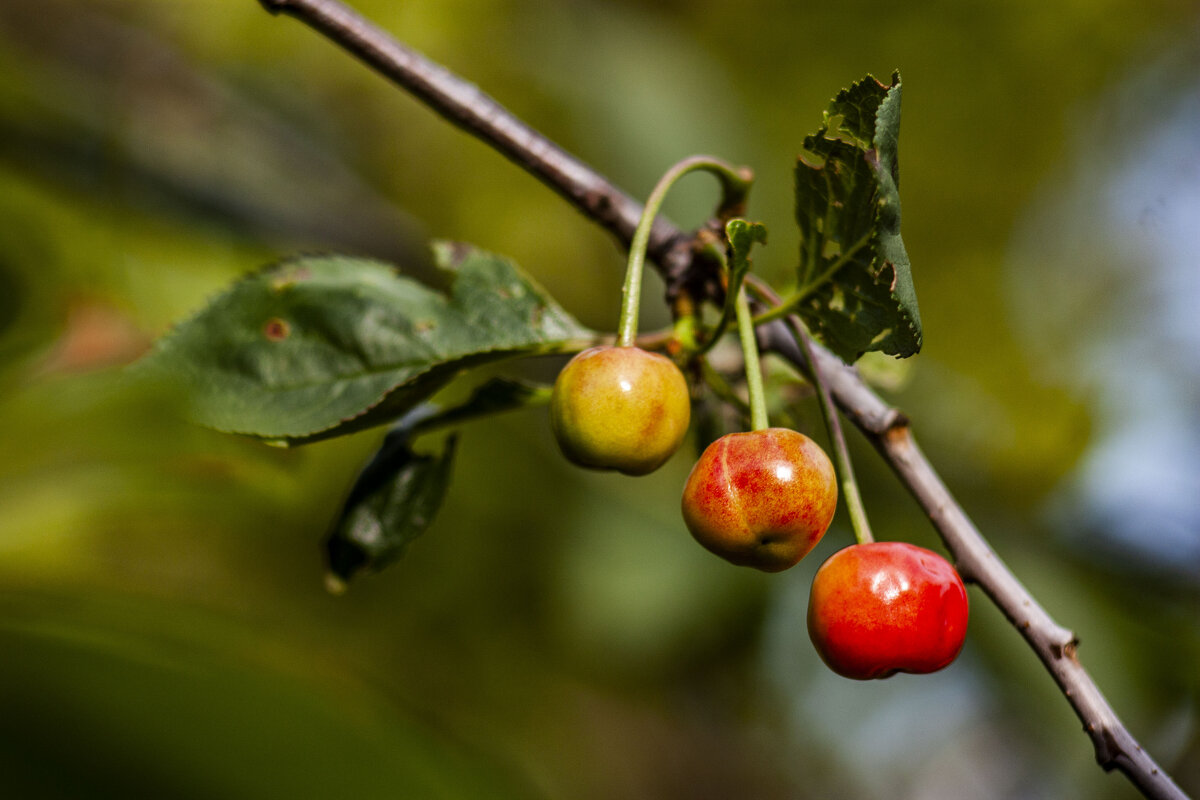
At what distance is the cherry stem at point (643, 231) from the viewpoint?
0.80m

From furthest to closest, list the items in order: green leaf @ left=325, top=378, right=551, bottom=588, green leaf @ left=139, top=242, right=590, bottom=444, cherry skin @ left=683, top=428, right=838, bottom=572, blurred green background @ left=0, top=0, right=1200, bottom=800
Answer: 1. blurred green background @ left=0, top=0, right=1200, bottom=800
2. green leaf @ left=325, top=378, right=551, bottom=588
3. green leaf @ left=139, top=242, right=590, bottom=444
4. cherry skin @ left=683, top=428, right=838, bottom=572

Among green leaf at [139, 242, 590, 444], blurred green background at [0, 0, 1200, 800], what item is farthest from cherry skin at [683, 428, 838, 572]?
blurred green background at [0, 0, 1200, 800]

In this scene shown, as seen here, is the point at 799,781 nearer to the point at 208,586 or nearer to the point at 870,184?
the point at 208,586

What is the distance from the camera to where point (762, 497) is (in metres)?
0.70

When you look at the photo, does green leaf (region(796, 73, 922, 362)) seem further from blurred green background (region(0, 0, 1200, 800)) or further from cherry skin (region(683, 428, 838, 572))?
blurred green background (region(0, 0, 1200, 800))

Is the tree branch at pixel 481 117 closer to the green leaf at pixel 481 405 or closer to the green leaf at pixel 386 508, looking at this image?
the green leaf at pixel 481 405

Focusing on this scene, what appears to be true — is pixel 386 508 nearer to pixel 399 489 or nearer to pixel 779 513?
pixel 399 489

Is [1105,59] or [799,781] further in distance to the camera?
[799,781]

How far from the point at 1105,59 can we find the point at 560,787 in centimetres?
345

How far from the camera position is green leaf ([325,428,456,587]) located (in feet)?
3.50

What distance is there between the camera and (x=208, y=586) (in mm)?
2979

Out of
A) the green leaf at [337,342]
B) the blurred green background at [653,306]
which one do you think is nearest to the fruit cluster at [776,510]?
the green leaf at [337,342]

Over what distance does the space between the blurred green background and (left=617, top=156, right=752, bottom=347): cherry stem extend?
116 cm

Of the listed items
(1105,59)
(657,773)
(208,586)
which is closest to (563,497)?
(208,586)
